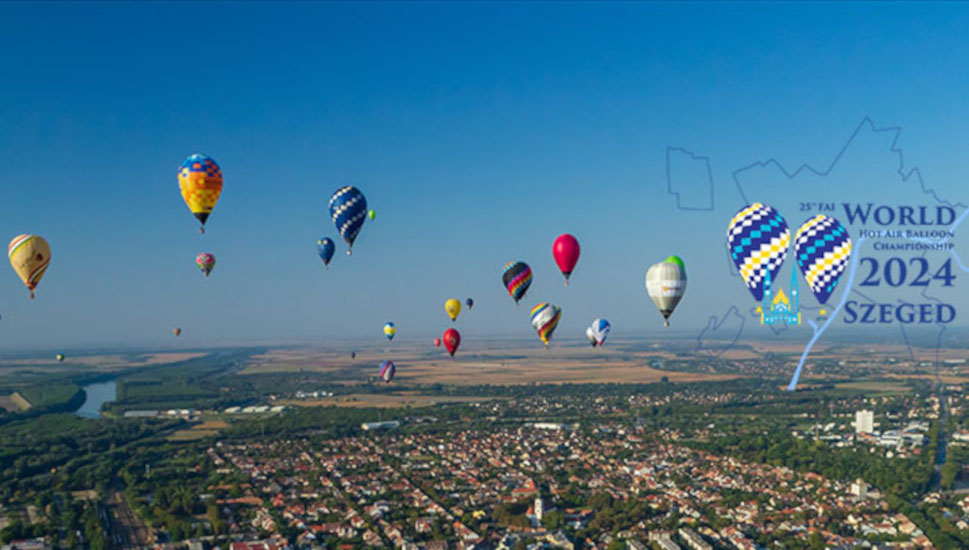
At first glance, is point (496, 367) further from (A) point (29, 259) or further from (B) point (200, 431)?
(A) point (29, 259)

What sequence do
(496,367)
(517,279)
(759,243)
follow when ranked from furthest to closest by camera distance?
A: (496,367) < (517,279) < (759,243)

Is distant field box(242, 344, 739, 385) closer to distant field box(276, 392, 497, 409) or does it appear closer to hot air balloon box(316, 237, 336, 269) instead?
distant field box(276, 392, 497, 409)

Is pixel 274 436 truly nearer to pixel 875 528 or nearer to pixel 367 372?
pixel 875 528

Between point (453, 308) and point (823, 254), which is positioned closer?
point (823, 254)

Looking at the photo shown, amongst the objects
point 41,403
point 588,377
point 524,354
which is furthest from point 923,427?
point 524,354

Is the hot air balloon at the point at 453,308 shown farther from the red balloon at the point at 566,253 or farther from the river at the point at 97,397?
the river at the point at 97,397

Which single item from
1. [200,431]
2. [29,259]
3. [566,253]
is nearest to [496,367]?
[200,431]

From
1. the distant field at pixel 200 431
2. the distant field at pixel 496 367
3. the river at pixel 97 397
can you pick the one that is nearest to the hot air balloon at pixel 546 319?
the distant field at pixel 200 431
